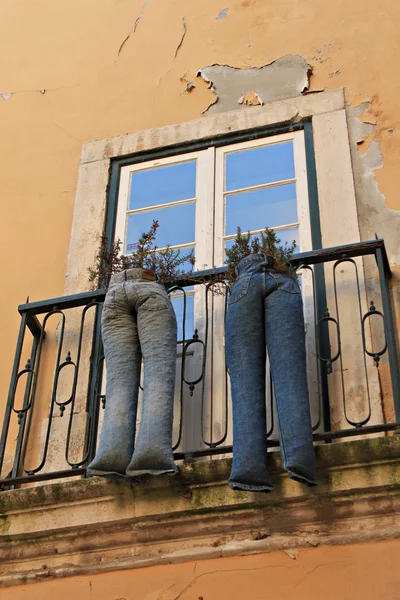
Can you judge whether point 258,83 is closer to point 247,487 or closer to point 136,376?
point 136,376

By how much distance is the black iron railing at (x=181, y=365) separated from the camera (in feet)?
16.1

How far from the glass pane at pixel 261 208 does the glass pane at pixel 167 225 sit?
234 millimetres

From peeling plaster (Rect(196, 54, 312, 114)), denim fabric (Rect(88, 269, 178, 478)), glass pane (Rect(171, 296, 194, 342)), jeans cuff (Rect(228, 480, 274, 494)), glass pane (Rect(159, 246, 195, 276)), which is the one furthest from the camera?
peeling plaster (Rect(196, 54, 312, 114))

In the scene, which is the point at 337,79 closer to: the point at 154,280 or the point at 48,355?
the point at 154,280

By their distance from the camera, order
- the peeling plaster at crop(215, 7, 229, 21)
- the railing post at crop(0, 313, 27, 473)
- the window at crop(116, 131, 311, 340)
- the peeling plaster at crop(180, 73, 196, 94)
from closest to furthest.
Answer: the railing post at crop(0, 313, 27, 473), the window at crop(116, 131, 311, 340), the peeling plaster at crop(180, 73, 196, 94), the peeling plaster at crop(215, 7, 229, 21)

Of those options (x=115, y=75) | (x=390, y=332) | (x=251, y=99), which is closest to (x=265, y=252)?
(x=390, y=332)

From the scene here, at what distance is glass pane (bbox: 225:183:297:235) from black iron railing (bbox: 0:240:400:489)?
0.51 m

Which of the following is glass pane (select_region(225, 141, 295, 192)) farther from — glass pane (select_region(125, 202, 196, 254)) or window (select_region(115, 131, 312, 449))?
glass pane (select_region(125, 202, 196, 254))

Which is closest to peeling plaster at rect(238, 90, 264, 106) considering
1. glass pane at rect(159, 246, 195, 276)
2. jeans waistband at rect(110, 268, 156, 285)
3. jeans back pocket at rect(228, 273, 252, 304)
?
glass pane at rect(159, 246, 195, 276)

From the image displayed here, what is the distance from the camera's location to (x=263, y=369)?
470 cm

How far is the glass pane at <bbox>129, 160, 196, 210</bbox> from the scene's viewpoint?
249 inches

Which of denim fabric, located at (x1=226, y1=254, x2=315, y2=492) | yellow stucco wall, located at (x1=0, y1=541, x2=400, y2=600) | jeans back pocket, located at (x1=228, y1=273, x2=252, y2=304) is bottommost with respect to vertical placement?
yellow stucco wall, located at (x1=0, y1=541, x2=400, y2=600)

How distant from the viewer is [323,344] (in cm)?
524

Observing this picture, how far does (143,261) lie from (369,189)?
1.40 meters
